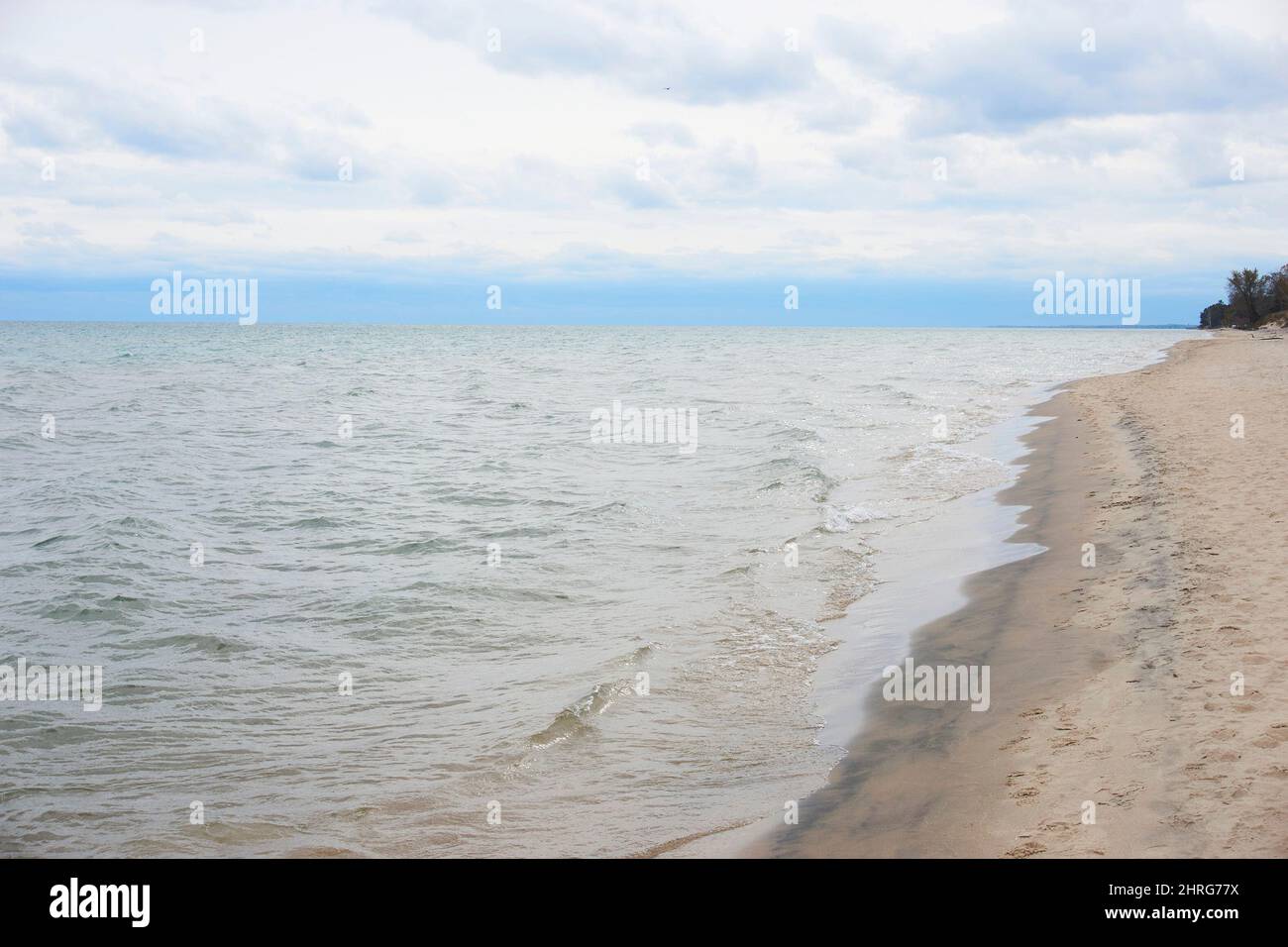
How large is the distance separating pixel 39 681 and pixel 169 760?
2.70m

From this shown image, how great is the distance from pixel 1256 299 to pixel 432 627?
397 feet

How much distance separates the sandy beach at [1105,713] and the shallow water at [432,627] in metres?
0.84

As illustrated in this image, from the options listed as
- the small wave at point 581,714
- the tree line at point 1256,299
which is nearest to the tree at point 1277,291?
the tree line at point 1256,299

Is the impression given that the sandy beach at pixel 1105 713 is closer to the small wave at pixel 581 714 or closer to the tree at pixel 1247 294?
the small wave at pixel 581 714

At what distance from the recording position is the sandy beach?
17.4 ft

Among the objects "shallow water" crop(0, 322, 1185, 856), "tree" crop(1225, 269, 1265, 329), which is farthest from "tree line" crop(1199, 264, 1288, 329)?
"shallow water" crop(0, 322, 1185, 856)

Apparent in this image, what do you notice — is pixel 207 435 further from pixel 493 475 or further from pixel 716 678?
pixel 716 678

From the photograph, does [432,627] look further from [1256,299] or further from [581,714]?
[1256,299]

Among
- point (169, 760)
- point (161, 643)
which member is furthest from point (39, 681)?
point (169, 760)

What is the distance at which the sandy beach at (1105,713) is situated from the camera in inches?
208

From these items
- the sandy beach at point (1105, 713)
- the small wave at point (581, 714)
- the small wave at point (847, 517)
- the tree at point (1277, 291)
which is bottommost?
the small wave at point (581, 714)

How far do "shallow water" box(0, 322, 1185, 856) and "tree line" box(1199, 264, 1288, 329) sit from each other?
302 ft

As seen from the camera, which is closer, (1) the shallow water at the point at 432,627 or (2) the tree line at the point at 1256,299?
(1) the shallow water at the point at 432,627
